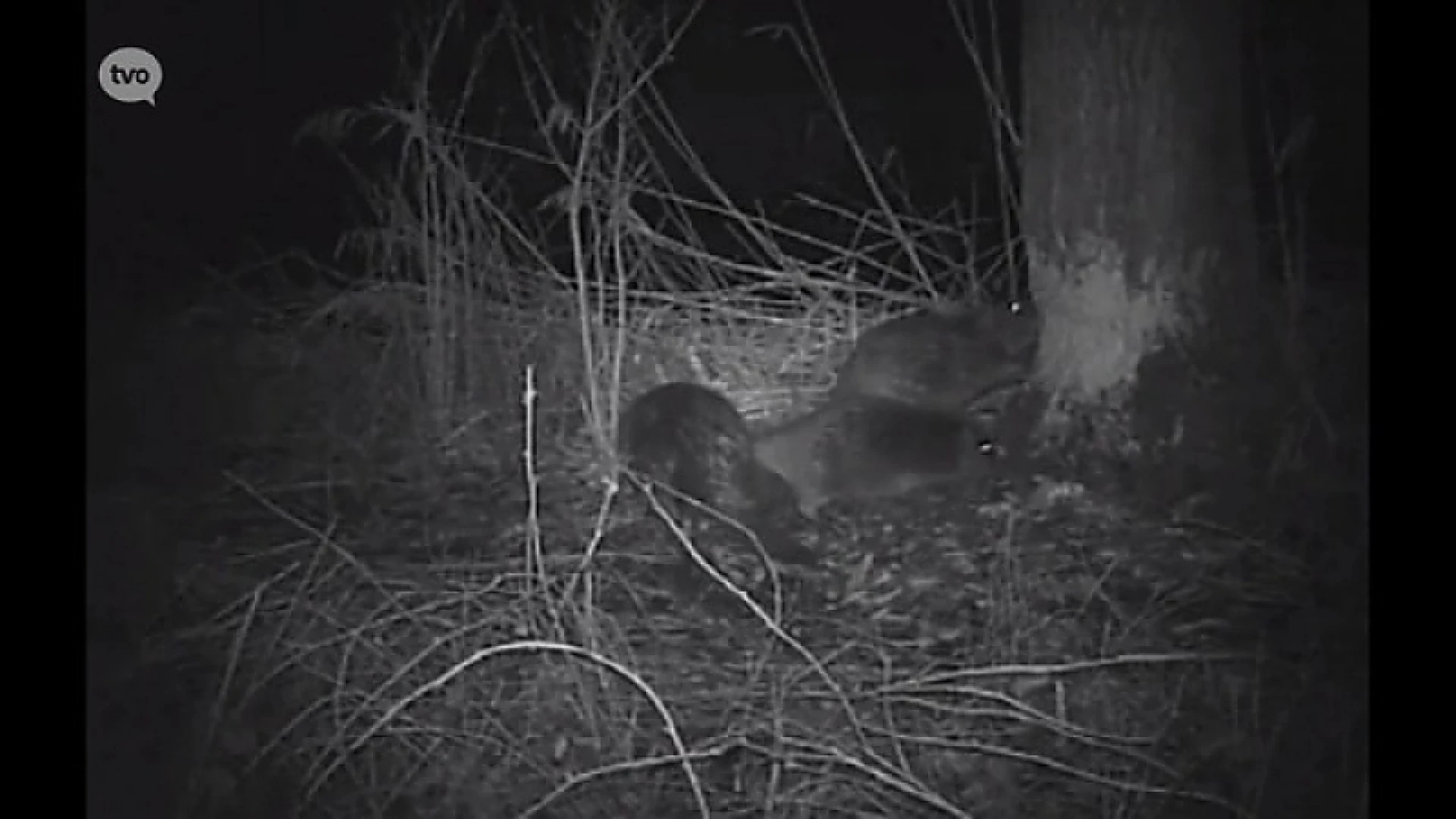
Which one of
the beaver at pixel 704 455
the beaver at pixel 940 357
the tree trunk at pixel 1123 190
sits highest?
the tree trunk at pixel 1123 190

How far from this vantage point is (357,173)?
5.48ft

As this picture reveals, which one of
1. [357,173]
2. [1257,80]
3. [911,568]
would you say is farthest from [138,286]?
[1257,80]

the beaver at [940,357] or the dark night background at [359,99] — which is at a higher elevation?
the dark night background at [359,99]

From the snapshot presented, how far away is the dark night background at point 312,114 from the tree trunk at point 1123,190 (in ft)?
0.21

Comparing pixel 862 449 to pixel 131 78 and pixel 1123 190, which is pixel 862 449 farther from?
pixel 131 78

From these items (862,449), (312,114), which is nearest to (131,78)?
(312,114)

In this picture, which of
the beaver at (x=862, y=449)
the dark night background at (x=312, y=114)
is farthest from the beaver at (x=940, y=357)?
the dark night background at (x=312, y=114)

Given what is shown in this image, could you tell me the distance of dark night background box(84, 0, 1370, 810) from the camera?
5.41ft

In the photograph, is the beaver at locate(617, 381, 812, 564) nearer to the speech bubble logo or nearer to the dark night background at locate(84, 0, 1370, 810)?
the dark night background at locate(84, 0, 1370, 810)

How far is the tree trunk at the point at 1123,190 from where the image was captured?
1.64 meters

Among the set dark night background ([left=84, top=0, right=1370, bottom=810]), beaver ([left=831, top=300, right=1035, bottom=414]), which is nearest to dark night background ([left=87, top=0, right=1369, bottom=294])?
dark night background ([left=84, top=0, right=1370, bottom=810])

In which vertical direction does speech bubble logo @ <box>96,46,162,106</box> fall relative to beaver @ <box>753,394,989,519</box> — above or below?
above

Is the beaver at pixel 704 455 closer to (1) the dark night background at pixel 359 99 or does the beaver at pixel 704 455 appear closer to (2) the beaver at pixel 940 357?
(2) the beaver at pixel 940 357

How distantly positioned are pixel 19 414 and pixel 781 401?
0.72m
